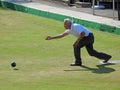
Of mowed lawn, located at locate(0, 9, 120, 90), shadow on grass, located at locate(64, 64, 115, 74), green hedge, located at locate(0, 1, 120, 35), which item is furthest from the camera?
green hedge, located at locate(0, 1, 120, 35)

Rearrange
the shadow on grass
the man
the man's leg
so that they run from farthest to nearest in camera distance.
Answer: the man's leg, the man, the shadow on grass

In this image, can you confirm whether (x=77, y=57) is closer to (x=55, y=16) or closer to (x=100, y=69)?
(x=100, y=69)

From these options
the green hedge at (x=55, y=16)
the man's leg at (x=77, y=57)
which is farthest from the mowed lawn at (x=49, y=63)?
the green hedge at (x=55, y=16)

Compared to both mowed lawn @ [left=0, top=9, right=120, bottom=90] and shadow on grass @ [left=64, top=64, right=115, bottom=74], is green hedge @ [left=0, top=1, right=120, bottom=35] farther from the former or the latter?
shadow on grass @ [left=64, top=64, right=115, bottom=74]

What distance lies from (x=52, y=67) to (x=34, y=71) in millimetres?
708

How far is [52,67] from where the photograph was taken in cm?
1238

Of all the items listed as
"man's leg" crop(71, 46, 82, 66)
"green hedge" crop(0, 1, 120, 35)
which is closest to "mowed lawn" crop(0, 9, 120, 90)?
"man's leg" crop(71, 46, 82, 66)

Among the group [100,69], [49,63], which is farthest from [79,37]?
[49,63]

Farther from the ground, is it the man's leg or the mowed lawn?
the man's leg

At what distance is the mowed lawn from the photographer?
10.3 meters

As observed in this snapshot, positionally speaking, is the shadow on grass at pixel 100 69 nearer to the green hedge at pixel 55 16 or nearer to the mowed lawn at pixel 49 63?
the mowed lawn at pixel 49 63

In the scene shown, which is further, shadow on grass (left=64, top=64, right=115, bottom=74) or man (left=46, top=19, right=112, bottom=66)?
man (left=46, top=19, right=112, bottom=66)

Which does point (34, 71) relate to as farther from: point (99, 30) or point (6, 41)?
point (99, 30)

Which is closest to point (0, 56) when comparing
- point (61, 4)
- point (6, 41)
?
point (6, 41)
